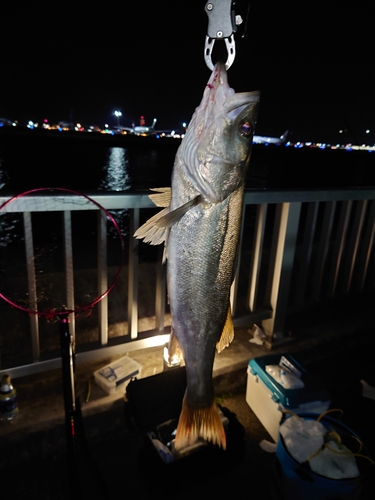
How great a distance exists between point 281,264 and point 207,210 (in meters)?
2.54

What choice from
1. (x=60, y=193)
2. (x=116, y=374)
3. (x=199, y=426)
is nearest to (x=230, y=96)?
(x=60, y=193)

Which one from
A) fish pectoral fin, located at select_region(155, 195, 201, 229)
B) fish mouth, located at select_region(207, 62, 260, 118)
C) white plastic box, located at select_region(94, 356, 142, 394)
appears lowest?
white plastic box, located at select_region(94, 356, 142, 394)

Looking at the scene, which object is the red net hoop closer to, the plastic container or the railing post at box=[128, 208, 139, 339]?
the railing post at box=[128, 208, 139, 339]

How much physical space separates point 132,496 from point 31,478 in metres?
0.81

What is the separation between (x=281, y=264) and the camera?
404 centimetres

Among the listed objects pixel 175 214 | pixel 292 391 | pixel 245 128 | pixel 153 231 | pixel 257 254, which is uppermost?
Answer: pixel 245 128

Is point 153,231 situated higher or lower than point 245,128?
lower

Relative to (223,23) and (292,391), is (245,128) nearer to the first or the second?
(223,23)

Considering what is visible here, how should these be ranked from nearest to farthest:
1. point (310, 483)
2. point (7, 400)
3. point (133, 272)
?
point (310, 483)
point (7, 400)
point (133, 272)

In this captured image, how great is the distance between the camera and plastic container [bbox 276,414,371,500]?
91.5 inches

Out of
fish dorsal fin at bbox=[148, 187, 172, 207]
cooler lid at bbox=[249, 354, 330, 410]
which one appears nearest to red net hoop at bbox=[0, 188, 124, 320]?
fish dorsal fin at bbox=[148, 187, 172, 207]

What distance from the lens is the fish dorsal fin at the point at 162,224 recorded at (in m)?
1.64

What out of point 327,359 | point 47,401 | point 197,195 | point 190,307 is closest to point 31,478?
point 47,401

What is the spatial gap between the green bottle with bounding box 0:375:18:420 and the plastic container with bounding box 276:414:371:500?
2.24 meters
